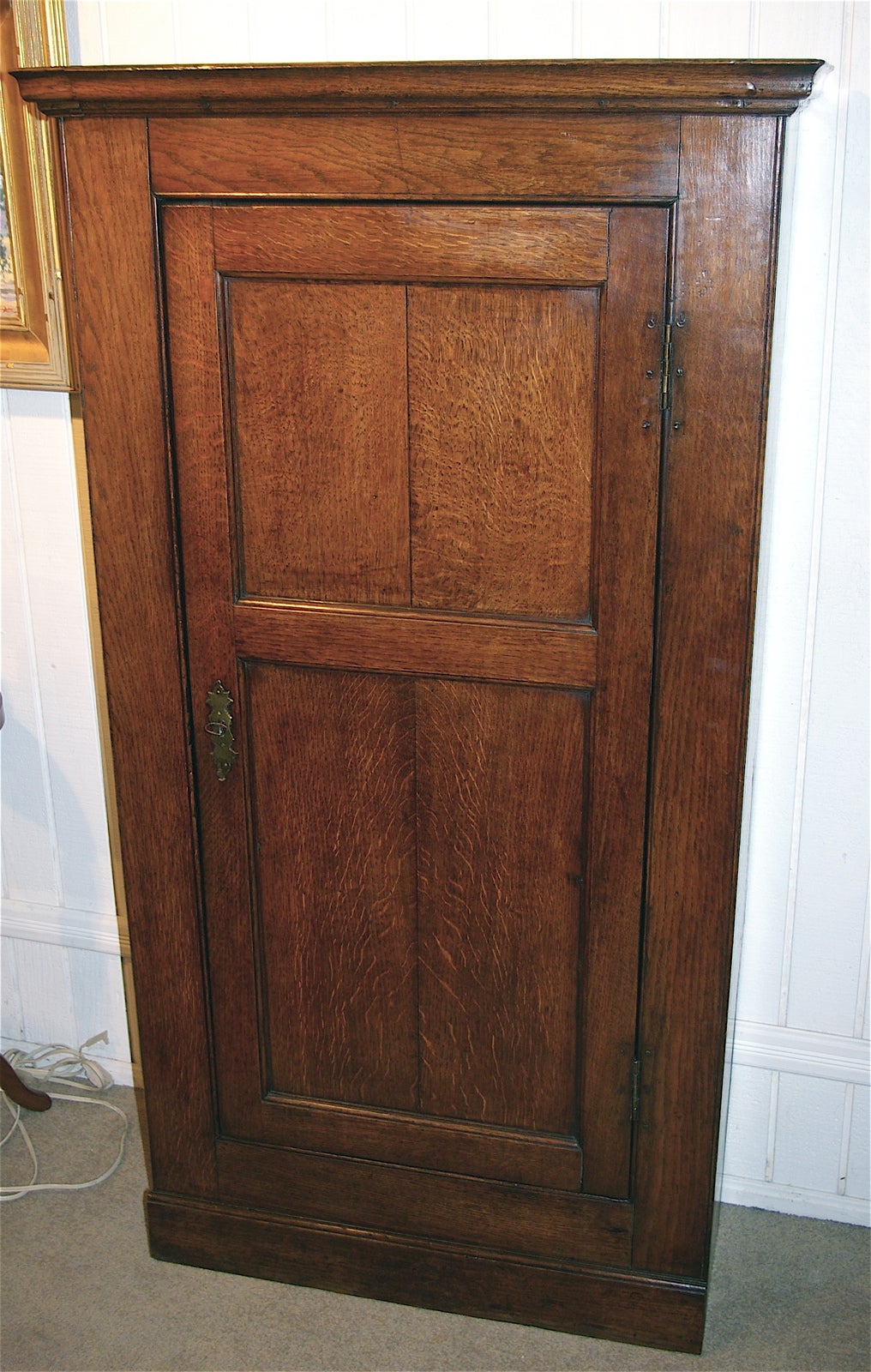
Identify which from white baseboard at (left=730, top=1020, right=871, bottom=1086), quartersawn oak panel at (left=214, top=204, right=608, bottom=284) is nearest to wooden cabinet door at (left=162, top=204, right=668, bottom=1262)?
quartersawn oak panel at (left=214, top=204, right=608, bottom=284)

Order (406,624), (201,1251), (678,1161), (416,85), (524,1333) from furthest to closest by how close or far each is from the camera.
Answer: (201,1251) < (524,1333) < (678,1161) < (406,624) < (416,85)

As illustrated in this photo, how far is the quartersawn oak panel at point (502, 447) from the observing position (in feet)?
5.02

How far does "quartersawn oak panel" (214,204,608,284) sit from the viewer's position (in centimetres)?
148

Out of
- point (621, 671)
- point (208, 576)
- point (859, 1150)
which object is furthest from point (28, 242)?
point (859, 1150)

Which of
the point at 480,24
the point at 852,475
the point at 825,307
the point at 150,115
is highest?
the point at 480,24

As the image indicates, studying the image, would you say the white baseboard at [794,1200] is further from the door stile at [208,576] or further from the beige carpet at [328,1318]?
the door stile at [208,576]

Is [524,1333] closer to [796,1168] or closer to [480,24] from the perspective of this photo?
[796,1168]

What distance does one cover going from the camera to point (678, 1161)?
1.80 meters

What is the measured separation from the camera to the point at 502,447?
158 cm

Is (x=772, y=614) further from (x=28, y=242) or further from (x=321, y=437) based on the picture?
(x=28, y=242)

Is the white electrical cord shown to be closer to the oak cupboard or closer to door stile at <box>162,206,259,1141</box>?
the oak cupboard

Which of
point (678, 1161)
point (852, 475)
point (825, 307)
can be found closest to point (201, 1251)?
point (678, 1161)

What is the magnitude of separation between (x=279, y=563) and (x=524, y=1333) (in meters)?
1.19

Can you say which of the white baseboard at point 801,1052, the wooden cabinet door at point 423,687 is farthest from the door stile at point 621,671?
the white baseboard at point 801,1052
